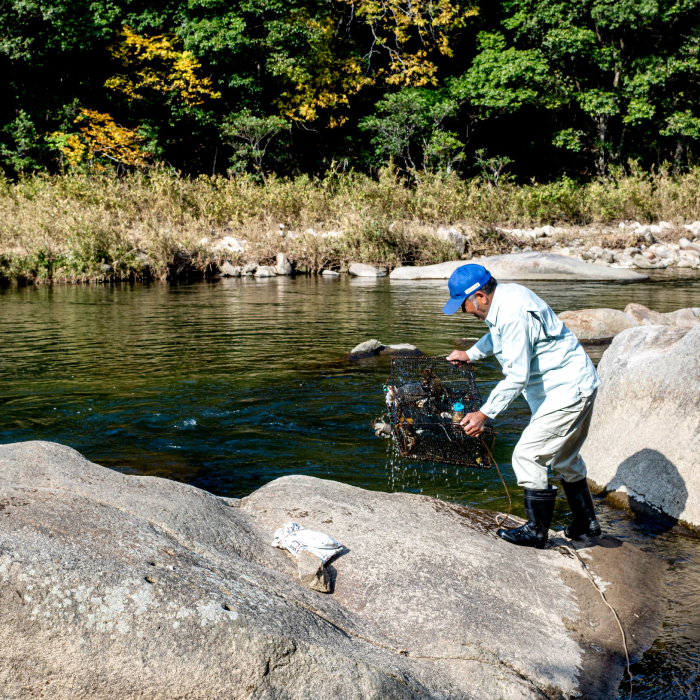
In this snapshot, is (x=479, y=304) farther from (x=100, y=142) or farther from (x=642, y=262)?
(x=100, y=142)

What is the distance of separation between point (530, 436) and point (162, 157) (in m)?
32.5

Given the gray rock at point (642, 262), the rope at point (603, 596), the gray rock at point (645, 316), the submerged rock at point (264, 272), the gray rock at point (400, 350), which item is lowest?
the rope at point (603, 596)

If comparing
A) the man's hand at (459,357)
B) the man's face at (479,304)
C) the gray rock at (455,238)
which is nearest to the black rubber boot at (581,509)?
the man's hand at (459,357)

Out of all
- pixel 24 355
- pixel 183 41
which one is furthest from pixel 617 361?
pixel 183 41

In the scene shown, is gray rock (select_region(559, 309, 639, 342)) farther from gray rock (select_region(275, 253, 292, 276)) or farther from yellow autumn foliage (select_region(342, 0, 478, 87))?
yellow autumn foliage (select_region(342, 0, 478, 87))

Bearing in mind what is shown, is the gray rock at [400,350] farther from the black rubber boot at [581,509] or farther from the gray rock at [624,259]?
the gray rock at [624,259]

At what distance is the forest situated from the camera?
3091 cm

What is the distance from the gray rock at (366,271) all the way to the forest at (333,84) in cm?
692

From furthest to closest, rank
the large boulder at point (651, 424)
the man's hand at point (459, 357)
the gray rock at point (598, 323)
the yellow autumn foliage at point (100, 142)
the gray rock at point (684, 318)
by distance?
the yellow autumn foliage at point (100, 142) → the gray rock at point (598, 323) → the gray rock at point (684, 318) → the large boulder at point (651, 424) → the man's hand at point (459, 357)

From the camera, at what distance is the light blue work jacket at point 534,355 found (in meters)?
4.18

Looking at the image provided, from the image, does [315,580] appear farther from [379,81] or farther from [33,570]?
[379,81]

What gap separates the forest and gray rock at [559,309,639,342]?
18.1 metres

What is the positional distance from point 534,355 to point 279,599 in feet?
7.16

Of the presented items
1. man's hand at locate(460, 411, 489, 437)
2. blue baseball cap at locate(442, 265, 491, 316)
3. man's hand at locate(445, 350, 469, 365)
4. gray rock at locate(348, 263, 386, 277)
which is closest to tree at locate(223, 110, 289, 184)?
gray rock at locate(348, 263, 386, 277)
